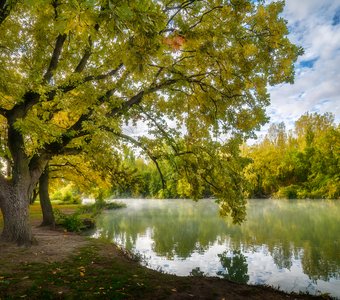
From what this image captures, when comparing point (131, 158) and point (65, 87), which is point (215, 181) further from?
point (65, 87)

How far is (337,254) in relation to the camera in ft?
45.4

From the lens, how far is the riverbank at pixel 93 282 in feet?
22.8

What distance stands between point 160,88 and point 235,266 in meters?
7.58

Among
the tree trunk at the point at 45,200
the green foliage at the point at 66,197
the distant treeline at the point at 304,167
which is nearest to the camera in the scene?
the tree trunk at the point at 45,200

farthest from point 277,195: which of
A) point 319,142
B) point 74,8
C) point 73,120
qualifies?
point 74,8

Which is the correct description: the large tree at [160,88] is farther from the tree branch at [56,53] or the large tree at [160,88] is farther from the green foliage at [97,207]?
the green foliage at [97,207]

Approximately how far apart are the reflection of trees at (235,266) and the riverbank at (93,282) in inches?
92.5

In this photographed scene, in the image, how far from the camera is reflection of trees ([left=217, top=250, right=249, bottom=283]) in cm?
1099

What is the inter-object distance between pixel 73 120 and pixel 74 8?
15.3 metres

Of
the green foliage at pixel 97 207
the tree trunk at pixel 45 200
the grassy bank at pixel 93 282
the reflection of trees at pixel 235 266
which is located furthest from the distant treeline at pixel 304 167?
the grassy bank at pixel 93 282

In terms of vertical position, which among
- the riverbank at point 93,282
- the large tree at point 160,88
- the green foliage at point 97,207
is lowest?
the riverbank at point 93,282

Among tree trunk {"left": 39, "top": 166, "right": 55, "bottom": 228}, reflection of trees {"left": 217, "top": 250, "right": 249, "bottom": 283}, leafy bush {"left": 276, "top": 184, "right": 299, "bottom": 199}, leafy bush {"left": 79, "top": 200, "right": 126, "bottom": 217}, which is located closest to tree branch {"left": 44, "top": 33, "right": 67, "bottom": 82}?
tree trunk {"left": 39, "top": 166, "right": 55, "bottom": 228}

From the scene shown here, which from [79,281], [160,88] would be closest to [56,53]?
[160,88]

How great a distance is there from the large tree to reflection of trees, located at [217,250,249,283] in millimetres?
2065
